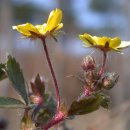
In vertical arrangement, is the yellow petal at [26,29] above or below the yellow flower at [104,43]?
above

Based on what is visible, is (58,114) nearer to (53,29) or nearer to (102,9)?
(53,29)

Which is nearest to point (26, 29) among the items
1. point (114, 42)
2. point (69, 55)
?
point (114, 42)

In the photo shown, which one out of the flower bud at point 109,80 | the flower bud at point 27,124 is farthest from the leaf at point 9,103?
the flower bud at point 109,80

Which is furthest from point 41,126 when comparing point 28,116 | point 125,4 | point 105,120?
point 125,4

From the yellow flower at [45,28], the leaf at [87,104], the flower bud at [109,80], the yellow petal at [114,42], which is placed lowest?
the leaf at [87,104]

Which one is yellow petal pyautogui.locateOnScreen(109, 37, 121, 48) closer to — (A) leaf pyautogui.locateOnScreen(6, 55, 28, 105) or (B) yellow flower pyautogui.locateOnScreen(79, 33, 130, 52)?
(B) yellow flower pyautogui.locateOnScreen(79, 33, 130, 52)

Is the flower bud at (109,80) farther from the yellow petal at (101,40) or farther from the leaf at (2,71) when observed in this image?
the leaf at (2,71)
